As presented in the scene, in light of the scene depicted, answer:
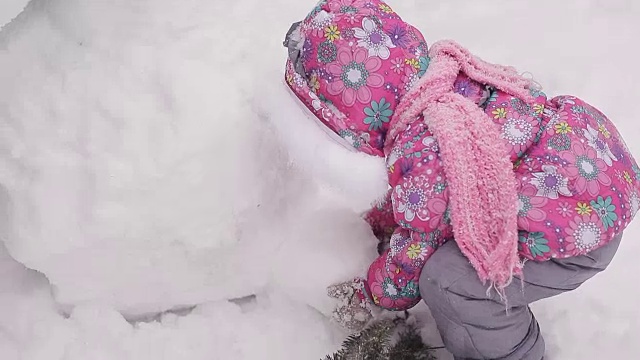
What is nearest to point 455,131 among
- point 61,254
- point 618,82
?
point 61,254

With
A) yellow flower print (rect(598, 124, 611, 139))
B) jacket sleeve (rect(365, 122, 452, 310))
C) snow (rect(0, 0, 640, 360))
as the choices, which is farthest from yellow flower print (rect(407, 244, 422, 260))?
yellow flower print (rect(598, 124, 611, 139))

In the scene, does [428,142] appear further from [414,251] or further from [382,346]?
[382,346]

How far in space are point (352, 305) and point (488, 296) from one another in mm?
286

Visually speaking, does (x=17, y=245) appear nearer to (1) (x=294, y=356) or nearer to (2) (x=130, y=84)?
(2) (x=130, y=84)

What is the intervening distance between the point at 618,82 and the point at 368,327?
987 mm

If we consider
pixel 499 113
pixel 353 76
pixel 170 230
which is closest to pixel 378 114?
pixel 353 76

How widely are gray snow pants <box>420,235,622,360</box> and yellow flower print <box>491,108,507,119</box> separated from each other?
0.70ft

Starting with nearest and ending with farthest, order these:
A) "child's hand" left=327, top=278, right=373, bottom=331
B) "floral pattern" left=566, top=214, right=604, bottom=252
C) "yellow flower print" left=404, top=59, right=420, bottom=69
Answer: "floral pattern" left=566, top=214, right=604, bottom=252
"yellow flower print" left=404, top=59, right=420, bottom=69
"child's hand" left=327, top=278, right=373, bottom=331

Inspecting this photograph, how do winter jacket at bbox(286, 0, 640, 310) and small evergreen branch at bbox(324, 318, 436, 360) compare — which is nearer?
winter jacket at bbox(286, 0, 640, 310)

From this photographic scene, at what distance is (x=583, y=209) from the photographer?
0.93 meters

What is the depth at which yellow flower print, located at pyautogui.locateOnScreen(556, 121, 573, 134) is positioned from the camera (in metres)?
0.98

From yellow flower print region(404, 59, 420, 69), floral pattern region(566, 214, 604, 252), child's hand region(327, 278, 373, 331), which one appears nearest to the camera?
floral pattern region(566, 214, 604, 252)

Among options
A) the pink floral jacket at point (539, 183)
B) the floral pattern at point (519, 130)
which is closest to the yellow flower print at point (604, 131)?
the pink floral jacket at point (539, 183)

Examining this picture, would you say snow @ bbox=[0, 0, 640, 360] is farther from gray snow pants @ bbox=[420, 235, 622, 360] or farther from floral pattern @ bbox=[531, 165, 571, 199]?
floral pattern @ bbox=[531, 165, 571, 199]
